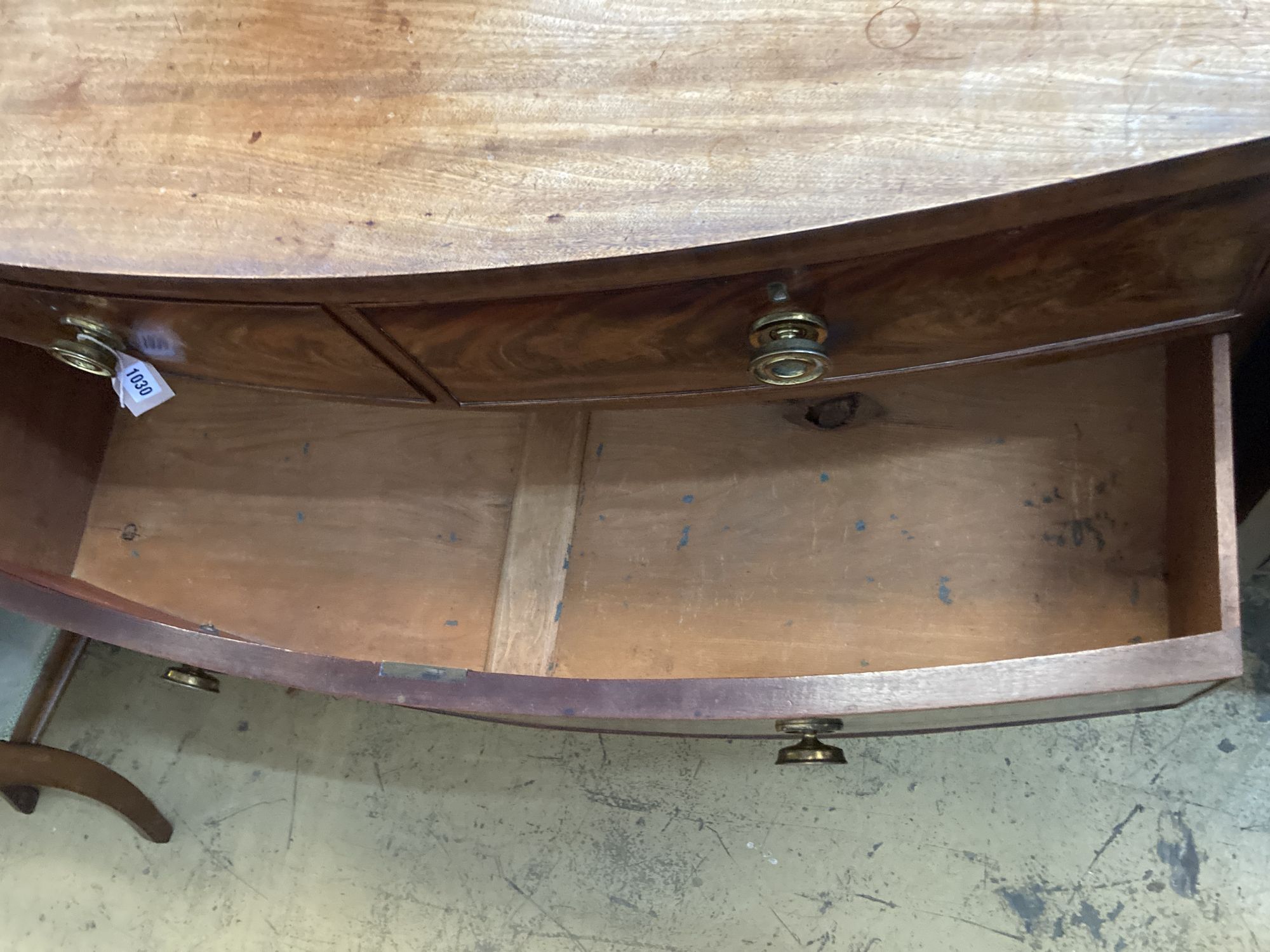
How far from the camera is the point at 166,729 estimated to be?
1.14 m

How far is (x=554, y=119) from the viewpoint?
0.49 metres

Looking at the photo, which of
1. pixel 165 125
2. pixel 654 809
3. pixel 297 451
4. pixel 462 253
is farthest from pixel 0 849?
pixel 462 253

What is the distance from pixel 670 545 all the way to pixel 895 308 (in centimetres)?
35

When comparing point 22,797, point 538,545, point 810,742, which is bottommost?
point 22,797

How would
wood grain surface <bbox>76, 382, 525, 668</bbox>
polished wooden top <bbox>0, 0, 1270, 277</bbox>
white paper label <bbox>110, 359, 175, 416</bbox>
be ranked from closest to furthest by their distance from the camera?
polished wooden top <bbox>0, 0, 1270, 277</bbox>, white paper label <bbox>110, 359, 175, 416</bbox>, wood grain surface <bbox>76, 382, 525, 668</bbox>

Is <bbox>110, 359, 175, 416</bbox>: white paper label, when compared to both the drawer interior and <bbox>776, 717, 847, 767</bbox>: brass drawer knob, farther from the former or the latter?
<bbox>776, 717, 847, 767</bbox>: brass drawer knob

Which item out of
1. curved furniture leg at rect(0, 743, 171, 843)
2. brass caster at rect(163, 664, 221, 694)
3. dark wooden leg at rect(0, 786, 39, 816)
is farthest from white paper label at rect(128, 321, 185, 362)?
dark wooden leg at rect(0, 786, 39, 816)

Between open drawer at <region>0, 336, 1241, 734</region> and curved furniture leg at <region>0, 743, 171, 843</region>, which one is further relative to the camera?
curved furniture leg at <region>0, 743, 171, 843</region>

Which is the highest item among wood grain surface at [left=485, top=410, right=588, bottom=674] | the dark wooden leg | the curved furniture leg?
wood grain surface at [left=485, top=410, right=588, bottom=674]

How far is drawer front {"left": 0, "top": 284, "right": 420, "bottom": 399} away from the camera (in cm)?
57

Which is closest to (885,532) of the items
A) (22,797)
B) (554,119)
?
A: (554,119)

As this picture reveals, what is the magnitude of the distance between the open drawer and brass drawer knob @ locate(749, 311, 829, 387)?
0.14 metres

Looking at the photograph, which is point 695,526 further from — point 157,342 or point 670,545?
point 157,342

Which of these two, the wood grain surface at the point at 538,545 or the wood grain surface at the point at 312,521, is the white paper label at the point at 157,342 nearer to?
the wood grain surface at the point at 312,521
